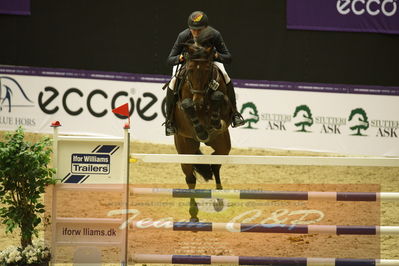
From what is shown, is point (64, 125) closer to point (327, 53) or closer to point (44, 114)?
point (44, 114)

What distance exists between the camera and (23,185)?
5.89m

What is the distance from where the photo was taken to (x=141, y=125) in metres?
13.5

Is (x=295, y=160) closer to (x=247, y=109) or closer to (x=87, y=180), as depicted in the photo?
(x=87, y=180)

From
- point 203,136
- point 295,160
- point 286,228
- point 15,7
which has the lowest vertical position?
point 286,228

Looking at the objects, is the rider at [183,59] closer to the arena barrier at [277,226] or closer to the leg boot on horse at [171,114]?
the leg boot on horse at [171,114]

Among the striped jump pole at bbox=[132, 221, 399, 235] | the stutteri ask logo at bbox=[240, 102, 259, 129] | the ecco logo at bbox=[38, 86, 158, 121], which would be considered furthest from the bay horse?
the ecco logo at bbox=[38, 86, 158, 121]

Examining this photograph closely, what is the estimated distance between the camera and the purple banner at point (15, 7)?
13938 millimetres

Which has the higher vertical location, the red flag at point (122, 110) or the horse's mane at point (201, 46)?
the horse's mane at point (201, 46)

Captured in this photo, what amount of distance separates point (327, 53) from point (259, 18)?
1624 millimetres

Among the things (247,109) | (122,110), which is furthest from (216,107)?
(247,109)

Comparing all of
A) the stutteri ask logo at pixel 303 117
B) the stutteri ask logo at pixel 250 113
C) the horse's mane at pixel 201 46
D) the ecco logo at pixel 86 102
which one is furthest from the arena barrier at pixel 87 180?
the stutteri ask logo at pixel 303 117

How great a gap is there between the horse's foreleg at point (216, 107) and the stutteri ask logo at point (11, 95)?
751 centimetres

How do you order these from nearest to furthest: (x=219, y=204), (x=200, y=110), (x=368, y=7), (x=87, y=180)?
(x=87, y=180)
(x=200, y=110)
(x=219, y=204)
(x=368, y=7)

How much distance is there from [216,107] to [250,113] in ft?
20.8
